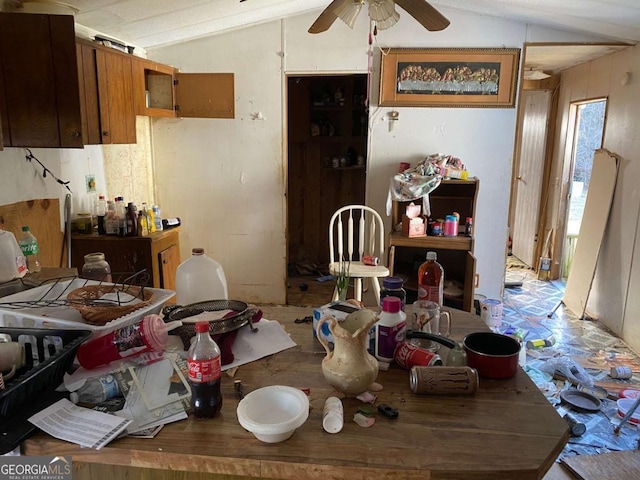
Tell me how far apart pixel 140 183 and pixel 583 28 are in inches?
137

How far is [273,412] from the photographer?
3.37ft

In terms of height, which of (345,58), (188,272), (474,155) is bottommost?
(188,272)

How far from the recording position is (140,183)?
148 inches

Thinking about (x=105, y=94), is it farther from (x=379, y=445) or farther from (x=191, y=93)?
(x=379, y=445)

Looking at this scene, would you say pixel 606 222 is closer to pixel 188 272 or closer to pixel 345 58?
pixel 345 58

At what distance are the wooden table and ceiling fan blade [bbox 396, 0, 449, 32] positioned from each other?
1.62 metres

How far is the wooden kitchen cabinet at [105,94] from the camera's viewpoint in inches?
95.0

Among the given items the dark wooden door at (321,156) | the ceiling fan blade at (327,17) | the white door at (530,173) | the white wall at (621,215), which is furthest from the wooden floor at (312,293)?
the white door at (530,173)

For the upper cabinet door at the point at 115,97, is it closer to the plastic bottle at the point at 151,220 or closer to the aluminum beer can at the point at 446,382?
the plastic bottle at the point at 151,220

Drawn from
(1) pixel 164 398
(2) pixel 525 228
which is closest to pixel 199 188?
(1) pixel 164 398

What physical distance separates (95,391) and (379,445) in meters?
0.66

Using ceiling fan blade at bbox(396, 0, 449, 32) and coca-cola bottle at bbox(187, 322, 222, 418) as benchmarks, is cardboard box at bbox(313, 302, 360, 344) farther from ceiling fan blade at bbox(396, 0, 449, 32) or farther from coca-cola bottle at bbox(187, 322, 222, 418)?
ceiling fan blade at bbox(396, 0, 449, 32)

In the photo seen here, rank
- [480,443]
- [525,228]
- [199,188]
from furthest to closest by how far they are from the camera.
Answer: [525,228]
[199,188]
[480,443]

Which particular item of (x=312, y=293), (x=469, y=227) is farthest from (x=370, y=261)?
(x=312, y=293)
